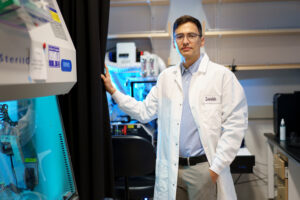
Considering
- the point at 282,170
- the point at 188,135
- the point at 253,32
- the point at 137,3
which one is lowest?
the point at 282,170

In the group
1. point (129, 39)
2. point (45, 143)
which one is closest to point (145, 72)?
point (129, 39)

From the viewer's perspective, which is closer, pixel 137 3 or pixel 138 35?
pixel 138 35

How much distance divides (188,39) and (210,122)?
1.61 ft

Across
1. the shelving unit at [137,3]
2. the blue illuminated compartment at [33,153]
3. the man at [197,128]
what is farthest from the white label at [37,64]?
the shelving unit at [137,3]

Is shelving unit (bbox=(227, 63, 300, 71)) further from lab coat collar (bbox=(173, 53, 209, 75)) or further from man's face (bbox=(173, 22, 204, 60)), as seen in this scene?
man's face (bbox=(173, 22, 204, 60))

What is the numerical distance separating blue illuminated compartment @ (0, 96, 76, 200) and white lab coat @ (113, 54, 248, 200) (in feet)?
2.19

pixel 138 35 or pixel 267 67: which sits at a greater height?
pixel 138 35

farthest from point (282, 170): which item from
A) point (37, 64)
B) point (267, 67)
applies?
point (37, 64)

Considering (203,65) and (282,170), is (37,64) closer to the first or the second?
(203,65)

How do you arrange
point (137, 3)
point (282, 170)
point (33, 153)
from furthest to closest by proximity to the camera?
point (137, 3) < point (282, 170) < point (33, 153)

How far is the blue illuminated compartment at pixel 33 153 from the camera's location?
3.09ft

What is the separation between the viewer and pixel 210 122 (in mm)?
1621

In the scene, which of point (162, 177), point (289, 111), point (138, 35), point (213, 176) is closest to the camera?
point (213, 176)

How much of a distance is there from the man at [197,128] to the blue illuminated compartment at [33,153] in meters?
0.52
